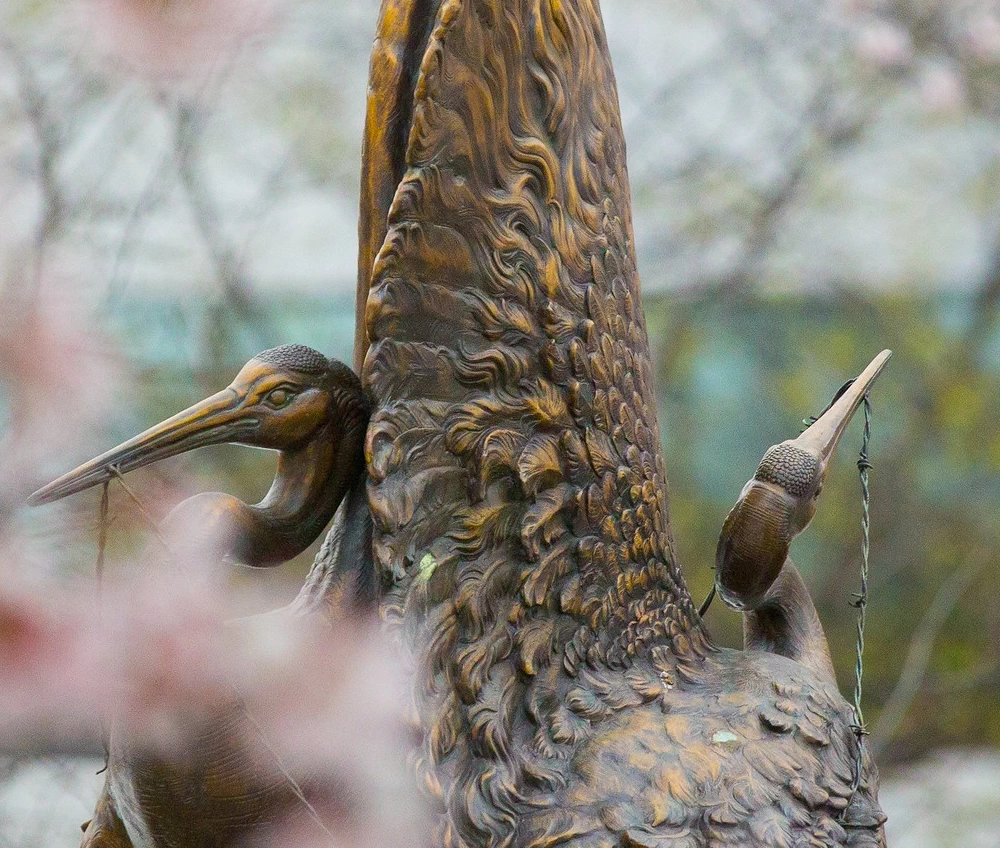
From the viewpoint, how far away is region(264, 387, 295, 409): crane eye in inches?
34.3

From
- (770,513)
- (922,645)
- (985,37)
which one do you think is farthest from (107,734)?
(985,37)

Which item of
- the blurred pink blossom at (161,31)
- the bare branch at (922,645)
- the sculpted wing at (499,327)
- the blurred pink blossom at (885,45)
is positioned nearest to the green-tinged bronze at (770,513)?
the sculpted wing at (499,327)

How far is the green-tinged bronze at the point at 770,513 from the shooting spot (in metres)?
0.98

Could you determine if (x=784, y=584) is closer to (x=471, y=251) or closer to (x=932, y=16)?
(x=471, y=251)

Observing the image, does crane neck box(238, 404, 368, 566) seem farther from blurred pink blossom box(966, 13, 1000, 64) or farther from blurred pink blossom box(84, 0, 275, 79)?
blurred pink blossom box(966, 13, 1000, 64)

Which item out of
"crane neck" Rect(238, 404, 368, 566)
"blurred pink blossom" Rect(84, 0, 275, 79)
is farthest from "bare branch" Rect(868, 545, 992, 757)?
"crane neck" Rect(238, 404, 368, 566)

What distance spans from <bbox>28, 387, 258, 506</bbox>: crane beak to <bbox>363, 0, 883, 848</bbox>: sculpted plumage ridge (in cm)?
8

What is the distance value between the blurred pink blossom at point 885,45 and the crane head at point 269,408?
210cm

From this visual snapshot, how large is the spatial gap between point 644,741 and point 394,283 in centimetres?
31

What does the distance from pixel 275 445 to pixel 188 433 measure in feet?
0.18

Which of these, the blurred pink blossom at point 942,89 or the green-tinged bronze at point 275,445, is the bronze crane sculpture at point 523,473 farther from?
the blurred pink blossom at point 942,89

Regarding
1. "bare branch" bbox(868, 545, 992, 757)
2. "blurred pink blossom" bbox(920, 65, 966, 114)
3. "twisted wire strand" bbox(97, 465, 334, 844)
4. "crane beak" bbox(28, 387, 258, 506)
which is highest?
"blurred pink blossom" bbox(920, 65, 966, 114)

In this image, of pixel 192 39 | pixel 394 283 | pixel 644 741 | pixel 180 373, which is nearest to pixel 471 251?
pixel 394 283

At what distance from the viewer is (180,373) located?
2.29m
